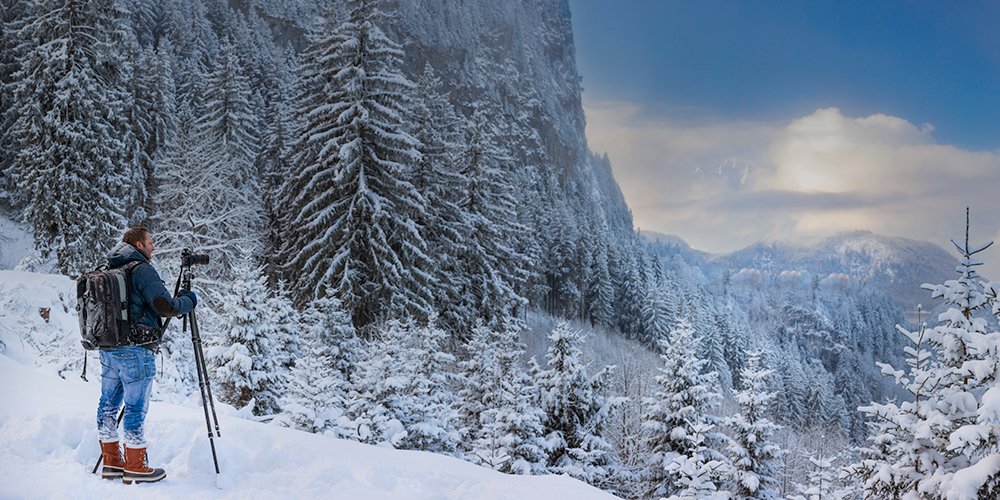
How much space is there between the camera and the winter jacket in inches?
201

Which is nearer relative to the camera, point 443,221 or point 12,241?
point 443,221

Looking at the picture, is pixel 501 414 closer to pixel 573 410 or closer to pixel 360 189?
pixel 573 410

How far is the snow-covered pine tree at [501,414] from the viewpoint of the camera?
1460cm

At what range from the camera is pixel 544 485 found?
5762 mm

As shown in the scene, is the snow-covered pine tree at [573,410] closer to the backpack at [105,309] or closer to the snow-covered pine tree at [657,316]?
the backpack at [105,309]

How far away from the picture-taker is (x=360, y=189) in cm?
2109

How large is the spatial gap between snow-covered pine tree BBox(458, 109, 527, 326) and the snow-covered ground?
2308cm

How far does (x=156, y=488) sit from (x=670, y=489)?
1610 cm

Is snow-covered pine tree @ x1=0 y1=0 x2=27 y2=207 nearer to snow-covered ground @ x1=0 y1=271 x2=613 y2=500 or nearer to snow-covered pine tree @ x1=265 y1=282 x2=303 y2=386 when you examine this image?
snow-covered pine tree @ x1=265 y1=282 x2=303 y2=386

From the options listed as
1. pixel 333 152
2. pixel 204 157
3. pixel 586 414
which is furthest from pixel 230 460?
pixel 204 157

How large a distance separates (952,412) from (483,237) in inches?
1010

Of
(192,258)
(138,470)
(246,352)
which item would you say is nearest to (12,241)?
(246,352)

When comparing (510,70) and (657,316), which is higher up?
(510,70)

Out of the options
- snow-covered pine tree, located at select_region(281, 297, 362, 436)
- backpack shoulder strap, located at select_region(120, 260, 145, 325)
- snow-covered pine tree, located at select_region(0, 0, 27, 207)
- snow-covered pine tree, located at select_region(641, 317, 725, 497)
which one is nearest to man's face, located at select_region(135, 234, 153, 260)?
backpack shoulder strap, located at select_region(120, 260, 145, 325)
